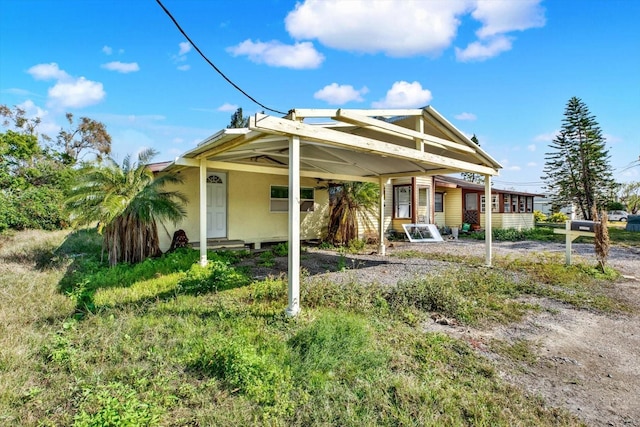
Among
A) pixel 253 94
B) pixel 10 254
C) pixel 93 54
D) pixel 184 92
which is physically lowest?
pixel 10 254

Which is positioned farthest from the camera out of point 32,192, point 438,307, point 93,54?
point 32,192

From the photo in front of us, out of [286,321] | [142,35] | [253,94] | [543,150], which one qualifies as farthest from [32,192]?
[543,150]

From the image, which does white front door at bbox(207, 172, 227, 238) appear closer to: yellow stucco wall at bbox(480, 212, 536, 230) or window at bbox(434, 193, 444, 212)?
window at bbox(434, 193, 444, 212)

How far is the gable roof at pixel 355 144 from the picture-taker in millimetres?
4449

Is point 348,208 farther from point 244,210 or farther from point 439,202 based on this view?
point 439,202

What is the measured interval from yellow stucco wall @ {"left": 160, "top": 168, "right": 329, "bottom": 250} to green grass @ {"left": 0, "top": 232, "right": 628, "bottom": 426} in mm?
3966

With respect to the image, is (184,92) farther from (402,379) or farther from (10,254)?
(402,379)

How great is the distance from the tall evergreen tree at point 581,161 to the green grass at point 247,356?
78.5 ft

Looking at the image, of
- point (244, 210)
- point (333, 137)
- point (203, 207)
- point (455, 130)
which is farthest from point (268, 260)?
point (455, 130)

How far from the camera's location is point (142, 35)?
6.43 metres

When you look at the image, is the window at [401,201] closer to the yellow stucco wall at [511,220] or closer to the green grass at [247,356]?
the yellow stucco wall at [511,220]

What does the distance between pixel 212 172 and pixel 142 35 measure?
4.10 m

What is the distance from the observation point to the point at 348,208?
451 inches

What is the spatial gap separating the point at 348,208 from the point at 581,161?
892 inches
